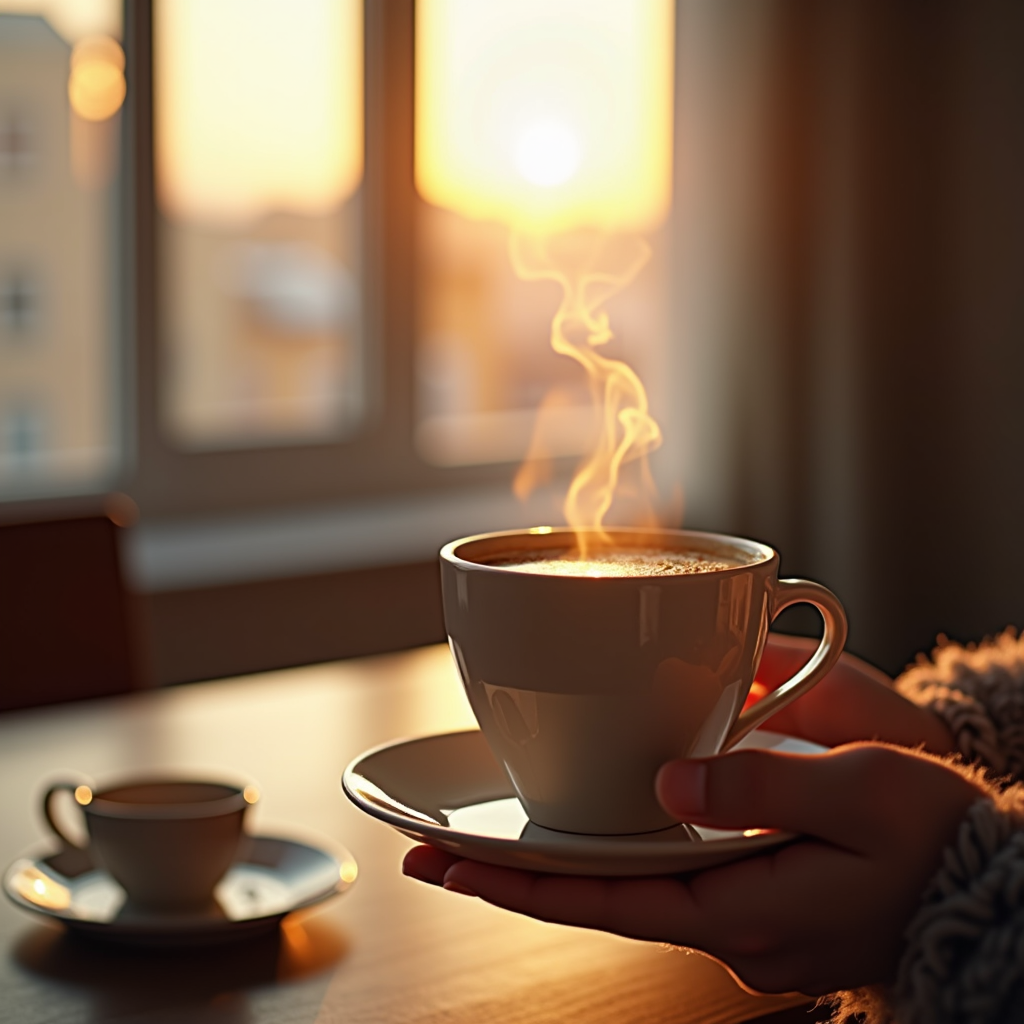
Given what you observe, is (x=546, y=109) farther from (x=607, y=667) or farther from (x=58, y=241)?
(x=607, y=667)

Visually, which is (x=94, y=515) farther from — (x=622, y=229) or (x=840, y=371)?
(x=622, y=229)

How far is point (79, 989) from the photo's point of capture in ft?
2.07

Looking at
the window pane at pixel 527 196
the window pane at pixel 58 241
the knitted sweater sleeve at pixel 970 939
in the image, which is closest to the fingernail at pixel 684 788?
the knitted sweater sleeve at pixel 970 939

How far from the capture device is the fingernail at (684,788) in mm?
528

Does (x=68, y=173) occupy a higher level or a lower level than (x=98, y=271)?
higher

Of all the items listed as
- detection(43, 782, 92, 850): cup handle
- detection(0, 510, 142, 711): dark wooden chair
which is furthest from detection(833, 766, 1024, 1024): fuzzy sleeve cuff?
detection(0, 510, 142, 711): dark wooden chair

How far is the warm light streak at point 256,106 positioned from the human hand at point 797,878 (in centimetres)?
214

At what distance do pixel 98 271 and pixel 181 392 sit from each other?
26 cm

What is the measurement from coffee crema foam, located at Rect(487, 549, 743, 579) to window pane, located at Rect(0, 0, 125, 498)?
1915 mm

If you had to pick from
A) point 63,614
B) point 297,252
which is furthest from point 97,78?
point 63,614

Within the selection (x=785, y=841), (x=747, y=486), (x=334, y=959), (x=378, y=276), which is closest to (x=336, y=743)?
(x=334, y=959)

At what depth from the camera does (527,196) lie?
9.50 feet

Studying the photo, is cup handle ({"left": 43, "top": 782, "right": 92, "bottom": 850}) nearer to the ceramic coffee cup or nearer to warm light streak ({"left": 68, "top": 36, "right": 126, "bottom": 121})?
the ceramic coffee cup

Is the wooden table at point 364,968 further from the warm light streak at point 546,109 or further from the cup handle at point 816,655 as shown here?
the warm light streak at point 546,109
